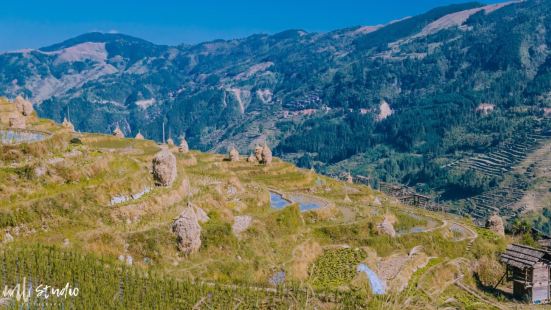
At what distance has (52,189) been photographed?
4009 cm

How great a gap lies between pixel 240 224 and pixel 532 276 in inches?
939

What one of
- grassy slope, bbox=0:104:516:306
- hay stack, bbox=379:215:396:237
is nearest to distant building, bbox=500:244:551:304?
grassy slope, bbox=0:104:516:306

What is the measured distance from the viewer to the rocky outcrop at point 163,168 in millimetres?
46219

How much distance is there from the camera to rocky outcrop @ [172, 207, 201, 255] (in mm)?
38062

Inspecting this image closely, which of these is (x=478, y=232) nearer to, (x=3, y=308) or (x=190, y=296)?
(x=190, y=296)

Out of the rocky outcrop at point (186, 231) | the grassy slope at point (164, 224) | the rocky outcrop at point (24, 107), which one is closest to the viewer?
the grassy slope at point (164, 224)

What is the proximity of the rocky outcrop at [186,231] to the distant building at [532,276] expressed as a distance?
2713 cm

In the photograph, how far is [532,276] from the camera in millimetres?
47375

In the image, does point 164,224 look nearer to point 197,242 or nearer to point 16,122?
point 197,242

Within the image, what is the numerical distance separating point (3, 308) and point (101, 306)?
13.8 feet

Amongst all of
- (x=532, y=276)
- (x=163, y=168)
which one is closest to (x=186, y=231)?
(x=163, y=168)

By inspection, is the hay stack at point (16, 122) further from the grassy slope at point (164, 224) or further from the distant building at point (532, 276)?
the distant building at point (532, 276)

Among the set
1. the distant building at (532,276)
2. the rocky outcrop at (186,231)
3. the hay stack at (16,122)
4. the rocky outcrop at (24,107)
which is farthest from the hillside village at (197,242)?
the rocky outcrop at (24,107)

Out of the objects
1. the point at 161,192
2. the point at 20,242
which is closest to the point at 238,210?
the point at 161,192
